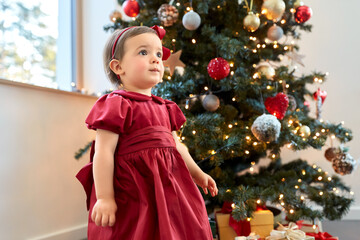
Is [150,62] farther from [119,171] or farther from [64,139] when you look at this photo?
[64,139]

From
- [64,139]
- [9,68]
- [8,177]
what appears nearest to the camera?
[8,177]

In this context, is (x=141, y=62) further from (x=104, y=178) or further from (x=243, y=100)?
(x=243, y=100)

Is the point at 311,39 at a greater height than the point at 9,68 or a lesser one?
greater

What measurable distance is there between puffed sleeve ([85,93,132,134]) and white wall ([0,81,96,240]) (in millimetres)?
738

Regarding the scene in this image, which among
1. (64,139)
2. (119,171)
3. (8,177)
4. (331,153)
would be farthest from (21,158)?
(331,153)

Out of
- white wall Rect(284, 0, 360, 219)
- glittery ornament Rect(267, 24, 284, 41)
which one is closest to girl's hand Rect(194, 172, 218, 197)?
glittery ornament Rect(267, 24, 284, 41)

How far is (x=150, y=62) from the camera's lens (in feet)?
3.14

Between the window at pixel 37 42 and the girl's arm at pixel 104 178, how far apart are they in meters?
0.99

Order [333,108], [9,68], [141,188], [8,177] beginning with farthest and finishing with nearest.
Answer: [333,108] → [9,68] → [8,177] → [141,188]

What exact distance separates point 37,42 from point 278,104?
52.2 inches

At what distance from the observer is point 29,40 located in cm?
179

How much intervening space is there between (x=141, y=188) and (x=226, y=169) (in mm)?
943

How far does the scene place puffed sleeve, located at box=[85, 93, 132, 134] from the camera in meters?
0.85

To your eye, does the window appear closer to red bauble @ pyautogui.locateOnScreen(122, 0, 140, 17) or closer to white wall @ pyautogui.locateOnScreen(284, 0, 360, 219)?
red bauble @ pyautogui.locateOnScreen(122, 0, 140, 17)
